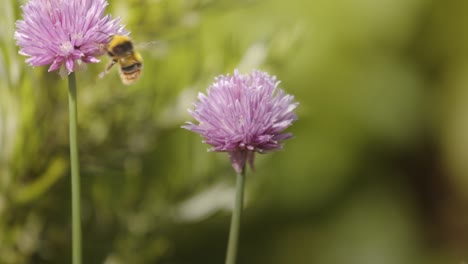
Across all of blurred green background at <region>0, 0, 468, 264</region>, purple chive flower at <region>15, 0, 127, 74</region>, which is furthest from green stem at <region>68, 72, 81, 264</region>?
blurred green background at <region>0, 0, 468, 264</region>

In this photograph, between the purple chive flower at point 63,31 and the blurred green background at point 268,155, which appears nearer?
the purple chive flower at point 63,31

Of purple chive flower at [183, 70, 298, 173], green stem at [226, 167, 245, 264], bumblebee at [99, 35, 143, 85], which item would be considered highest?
bumblebee at [99, 35, 143, 85]

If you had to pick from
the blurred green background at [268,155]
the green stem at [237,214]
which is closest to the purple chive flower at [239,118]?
the green stem at [237,214]

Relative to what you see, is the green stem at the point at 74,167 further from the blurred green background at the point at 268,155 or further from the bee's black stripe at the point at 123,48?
the blurred green background at the point at 268,155

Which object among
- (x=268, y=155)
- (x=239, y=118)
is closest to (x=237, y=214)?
(x=239, y=118)

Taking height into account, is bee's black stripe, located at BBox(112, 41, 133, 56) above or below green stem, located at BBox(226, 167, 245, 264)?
above

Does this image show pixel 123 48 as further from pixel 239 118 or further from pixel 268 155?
pixel 268 155

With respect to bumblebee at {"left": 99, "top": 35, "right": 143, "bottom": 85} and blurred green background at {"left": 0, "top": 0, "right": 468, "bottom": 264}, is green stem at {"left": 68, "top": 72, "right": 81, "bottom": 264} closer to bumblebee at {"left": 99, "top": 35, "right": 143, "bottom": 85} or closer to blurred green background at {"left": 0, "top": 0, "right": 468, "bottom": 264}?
bumblebee at {"left": 99, "top": 35, "right": 143, "bottom": 85}
